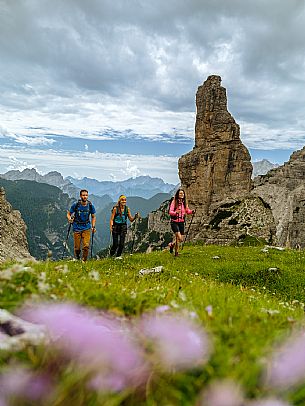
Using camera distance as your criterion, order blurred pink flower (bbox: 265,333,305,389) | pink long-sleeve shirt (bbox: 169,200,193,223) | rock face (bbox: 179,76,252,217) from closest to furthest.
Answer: blurred pink flower (bbox: 265,333,305,389)
pink long-sleeve shirt (bbox: 169,200,193,223)
rock face (bbox: 179,76,252,217)

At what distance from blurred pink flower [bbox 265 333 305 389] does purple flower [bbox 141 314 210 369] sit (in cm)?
50

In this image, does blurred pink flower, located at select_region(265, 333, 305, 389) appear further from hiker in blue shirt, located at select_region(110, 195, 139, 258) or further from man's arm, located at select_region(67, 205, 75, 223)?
man's arm, located at select_region(67, 205, 75, 223)

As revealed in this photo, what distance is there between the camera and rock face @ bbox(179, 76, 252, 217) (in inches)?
4978

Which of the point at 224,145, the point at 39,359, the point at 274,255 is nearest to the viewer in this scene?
the point at 39,359

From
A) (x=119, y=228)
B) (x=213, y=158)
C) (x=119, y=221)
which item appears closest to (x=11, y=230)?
(x=119, y=228)

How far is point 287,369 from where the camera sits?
2.53 meters

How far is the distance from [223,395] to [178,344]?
51cm

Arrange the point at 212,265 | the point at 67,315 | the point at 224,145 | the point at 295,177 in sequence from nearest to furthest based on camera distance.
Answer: the point at 67,315 < the point at 212,265 < the point at 224,145 < the point at 295,177

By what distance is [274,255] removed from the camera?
73.6 feet

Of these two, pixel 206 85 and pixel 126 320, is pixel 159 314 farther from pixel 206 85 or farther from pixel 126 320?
pixel 206 85

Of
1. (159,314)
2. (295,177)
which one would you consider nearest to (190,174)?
(295,177)

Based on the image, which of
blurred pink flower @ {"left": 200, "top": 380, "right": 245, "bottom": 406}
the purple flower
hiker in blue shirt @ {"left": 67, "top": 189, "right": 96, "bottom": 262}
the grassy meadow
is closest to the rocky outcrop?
hiker in blue shirt @ {"left": 67, "top": 189, "right": 96, "bottom": 262}

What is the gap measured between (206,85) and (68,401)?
13659cm

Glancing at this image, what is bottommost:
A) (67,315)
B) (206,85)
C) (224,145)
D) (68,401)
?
(68,401)
